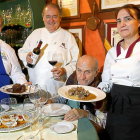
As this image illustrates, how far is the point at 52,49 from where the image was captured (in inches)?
92.0

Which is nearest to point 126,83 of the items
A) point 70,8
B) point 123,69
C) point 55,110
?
point 123,69

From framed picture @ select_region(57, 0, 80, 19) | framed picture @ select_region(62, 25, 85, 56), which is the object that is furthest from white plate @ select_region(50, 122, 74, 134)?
framed picture @ select_region(57, 0, 80, 19)

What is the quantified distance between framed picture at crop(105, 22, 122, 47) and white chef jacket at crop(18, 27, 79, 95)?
1.56ft

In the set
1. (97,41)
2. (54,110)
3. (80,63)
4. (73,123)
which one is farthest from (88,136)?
(97,41)

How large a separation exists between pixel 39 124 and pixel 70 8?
2.03 meters

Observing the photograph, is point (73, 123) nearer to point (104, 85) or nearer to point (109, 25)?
point (104, 85)

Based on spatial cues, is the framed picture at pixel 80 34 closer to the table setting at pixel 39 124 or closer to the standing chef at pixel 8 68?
the standing chef at pixel 8 68

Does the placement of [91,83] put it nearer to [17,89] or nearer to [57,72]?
[57,72]

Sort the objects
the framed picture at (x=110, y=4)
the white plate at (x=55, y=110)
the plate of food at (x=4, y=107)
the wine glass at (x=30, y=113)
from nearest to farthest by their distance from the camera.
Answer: the wine glass at (x=30, y=113), the plate of food at (x=4, y=107), the white plate at (x=55, y=110), the framed picture at (x=110, y=4)

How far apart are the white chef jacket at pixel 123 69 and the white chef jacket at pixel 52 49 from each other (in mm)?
760

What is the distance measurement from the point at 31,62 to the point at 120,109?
49.1 inches

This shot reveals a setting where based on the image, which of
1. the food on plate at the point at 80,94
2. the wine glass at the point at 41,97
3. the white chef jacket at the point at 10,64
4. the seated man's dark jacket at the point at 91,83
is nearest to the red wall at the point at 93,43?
the seated man's dark jacket at the point at 91,83

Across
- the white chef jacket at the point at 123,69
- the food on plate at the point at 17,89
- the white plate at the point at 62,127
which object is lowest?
the white plate at the point at 62,127

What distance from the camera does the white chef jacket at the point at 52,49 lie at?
232 centimetres
